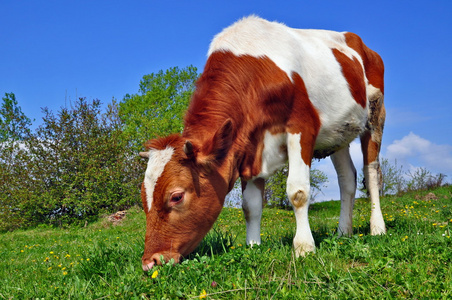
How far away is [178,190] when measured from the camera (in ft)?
14.1

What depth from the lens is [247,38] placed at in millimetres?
5340

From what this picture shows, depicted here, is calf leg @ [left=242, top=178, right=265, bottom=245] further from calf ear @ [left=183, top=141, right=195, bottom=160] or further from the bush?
the bush

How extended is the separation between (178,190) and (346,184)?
3886 mm

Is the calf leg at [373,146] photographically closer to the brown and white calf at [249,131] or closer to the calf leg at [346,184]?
the calf leg at [346,184]

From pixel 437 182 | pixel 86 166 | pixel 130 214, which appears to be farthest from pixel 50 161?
pixel 437 182

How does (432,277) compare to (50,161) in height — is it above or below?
below

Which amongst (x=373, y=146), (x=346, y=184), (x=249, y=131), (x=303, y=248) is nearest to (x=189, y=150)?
(x=249, y=131)

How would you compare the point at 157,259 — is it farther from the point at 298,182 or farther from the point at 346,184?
the point at 346,184

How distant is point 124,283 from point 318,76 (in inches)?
149

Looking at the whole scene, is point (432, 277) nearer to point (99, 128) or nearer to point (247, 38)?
point (247, 38)

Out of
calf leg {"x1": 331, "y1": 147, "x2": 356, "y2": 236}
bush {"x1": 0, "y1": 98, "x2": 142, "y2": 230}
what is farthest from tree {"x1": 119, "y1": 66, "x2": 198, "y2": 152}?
calf leg {"x1": 331, "y1": 147, "x2": 356, "y2": 236}

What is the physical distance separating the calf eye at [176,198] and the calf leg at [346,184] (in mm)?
3588

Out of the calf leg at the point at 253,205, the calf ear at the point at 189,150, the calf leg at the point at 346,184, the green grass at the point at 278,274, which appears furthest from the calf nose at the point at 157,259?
the calf leg at the point at 346,184

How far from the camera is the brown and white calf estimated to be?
4.37 meters
